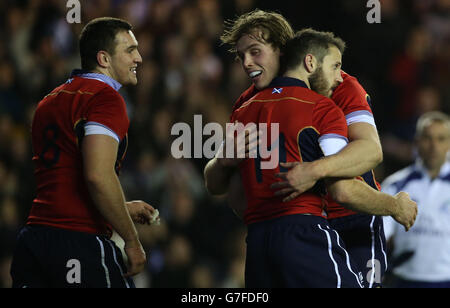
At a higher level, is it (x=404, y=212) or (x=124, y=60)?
(x=124, y=60)

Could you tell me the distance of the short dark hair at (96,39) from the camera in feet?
12.4

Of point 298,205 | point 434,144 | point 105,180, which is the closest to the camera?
point 298,205

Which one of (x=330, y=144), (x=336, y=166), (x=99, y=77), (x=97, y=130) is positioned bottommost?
(x=336, y=166)

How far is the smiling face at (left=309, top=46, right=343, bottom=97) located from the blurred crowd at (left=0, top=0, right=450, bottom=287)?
12.6 feet

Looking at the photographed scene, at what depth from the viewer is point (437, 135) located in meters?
6.30

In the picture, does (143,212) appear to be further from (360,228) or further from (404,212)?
(404,212)

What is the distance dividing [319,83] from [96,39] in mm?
1220

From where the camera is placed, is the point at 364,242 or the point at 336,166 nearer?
the point at 336,166

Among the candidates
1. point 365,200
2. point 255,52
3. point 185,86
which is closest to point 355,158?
point 365,200

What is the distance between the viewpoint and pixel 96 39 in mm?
3793

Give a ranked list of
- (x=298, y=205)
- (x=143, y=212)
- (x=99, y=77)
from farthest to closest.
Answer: (x=143, y=212) < (x=99, y=77) < (x=298, y=205)

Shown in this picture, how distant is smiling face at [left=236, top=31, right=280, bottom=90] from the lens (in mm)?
3625

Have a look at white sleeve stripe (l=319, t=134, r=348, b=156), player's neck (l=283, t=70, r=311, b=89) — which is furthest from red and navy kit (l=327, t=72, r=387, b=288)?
white sleeve stripe (l=319, t=134, r=348, b=156)
